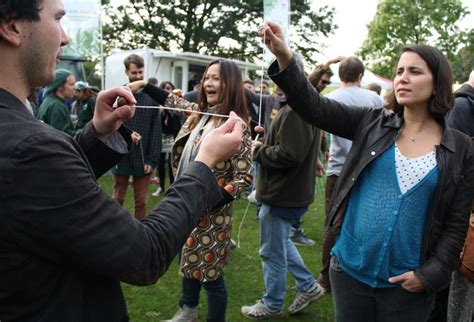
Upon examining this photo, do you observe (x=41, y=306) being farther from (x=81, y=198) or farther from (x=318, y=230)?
(x=318, y=230)

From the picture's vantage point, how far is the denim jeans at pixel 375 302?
89.7 inches

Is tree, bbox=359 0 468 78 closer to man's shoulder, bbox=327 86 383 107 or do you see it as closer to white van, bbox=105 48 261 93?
white van, bbox=105 48 261 93

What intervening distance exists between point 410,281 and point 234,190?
1.16m

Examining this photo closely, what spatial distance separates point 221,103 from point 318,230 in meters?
4.02

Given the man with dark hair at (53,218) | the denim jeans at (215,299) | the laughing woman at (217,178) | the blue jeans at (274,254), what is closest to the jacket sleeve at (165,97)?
the laughing woman at (217,178)

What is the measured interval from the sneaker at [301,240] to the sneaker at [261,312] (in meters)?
2.14

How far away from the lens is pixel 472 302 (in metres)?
2.91

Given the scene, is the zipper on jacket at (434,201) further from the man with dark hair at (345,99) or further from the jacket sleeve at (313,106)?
the man with dark hair at (345,99)

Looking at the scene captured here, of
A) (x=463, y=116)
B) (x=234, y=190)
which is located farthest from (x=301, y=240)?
(x=234, y=190)

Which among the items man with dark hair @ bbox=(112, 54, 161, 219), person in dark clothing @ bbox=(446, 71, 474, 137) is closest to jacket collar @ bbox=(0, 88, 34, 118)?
person in dark clothing @ bbox=(446, 71, 474, 137)

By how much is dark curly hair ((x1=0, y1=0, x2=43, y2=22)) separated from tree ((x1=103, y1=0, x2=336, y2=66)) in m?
26.1

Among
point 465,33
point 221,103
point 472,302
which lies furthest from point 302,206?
point 465,33

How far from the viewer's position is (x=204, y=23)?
27.0 m

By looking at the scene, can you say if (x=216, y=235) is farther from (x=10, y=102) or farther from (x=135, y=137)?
(x=10, y=102)
